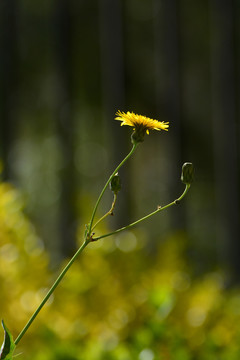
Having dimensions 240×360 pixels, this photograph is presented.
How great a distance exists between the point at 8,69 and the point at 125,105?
0.46 metres

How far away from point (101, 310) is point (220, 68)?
5.08ft

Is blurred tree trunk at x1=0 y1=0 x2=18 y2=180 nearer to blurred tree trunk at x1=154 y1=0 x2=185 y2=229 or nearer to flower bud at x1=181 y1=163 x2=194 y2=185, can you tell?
blurred tree trunk at x1=154 y1=0 x2=185 y2=229

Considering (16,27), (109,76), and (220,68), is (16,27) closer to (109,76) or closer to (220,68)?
(109,76)

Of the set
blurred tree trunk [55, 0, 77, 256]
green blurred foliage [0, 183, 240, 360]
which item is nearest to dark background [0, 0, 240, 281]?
blurred tree trunk [55, 0, 77, 256]

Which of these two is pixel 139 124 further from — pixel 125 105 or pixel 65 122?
pixel 125 105

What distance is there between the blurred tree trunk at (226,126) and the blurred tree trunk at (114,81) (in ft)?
1.25

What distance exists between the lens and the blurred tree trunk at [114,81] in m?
2.14

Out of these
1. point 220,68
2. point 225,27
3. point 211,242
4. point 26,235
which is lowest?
point 211,242

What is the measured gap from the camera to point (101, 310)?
0.96 metres

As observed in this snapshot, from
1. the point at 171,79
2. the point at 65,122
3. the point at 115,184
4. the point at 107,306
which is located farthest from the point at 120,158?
the point at 115,184

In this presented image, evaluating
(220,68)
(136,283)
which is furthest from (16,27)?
(136,283)

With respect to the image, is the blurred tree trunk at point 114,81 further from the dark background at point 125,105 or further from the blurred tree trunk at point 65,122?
the blurred tree trunk at point 65,122

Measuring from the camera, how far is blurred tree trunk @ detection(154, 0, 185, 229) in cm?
222

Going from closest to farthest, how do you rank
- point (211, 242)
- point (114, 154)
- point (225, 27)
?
point (114, 154) < point (225, 27) < point (211, 242)
